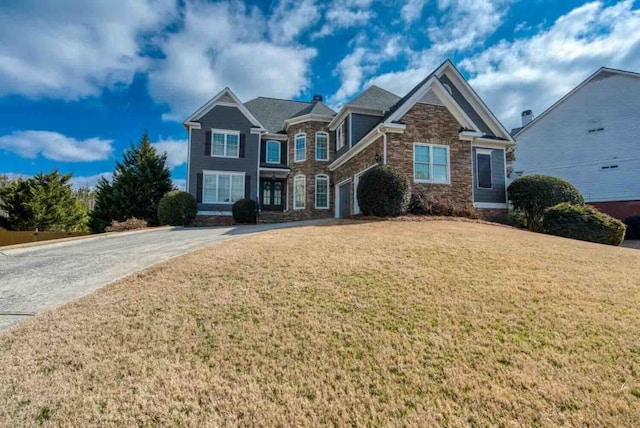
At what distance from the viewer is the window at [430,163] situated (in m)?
14.4

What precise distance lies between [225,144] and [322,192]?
677cm

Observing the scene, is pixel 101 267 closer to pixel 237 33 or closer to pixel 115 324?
pixel 115 324

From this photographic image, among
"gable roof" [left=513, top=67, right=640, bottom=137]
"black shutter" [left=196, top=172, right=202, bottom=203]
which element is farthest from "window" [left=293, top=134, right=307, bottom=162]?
"gable roof" [left=513, top=67, right=640, bottom=137]

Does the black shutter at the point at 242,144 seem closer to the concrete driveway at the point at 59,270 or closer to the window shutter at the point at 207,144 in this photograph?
the window shutter at the point at 207,144

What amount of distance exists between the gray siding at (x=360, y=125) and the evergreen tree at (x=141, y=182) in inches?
507

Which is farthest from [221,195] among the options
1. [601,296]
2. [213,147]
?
[601,296]

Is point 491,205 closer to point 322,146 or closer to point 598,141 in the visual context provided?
point 322,146

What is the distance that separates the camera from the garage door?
17.9 meters

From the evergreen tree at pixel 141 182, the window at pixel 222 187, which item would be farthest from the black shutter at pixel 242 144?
the evergreen tree at pixel 141 182

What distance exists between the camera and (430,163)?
47.8ft

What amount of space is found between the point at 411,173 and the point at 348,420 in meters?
12.6

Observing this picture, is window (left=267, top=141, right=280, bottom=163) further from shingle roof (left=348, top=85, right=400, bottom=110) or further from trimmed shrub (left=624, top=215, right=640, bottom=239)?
trimmed shrub (left=624, top=215, right=640, bottom=239)

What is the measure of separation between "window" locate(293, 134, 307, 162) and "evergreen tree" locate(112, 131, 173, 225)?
350 inches

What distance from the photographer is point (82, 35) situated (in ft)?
35.1
